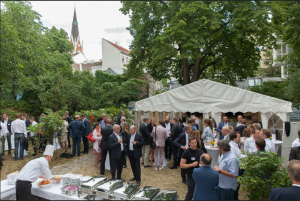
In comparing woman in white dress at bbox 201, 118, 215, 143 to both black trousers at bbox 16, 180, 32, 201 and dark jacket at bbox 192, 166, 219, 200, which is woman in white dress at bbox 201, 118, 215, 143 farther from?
black trousers at bbox 16, 180, 32, 201

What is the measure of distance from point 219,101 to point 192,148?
165 inches

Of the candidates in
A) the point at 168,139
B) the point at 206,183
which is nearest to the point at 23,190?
the point at 206,183

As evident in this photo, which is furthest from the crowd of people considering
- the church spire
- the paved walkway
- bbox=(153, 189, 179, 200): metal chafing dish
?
the church spire

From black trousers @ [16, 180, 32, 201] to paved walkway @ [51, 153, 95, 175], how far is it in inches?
134

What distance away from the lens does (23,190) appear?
3.56m

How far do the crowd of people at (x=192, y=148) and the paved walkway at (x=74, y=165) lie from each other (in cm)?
57

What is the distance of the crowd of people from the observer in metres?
3.26

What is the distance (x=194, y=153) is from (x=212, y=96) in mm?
4247

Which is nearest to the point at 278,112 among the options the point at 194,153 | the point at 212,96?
the point at 212,96

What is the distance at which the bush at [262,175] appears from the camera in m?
3.55

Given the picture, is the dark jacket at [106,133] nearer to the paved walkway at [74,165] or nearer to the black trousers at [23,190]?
the paved walkway at [74,165]

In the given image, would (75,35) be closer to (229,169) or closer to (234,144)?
(234,144)

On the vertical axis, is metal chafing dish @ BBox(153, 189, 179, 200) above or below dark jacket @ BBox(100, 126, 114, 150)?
below

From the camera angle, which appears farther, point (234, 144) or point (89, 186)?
point (234, 144)
